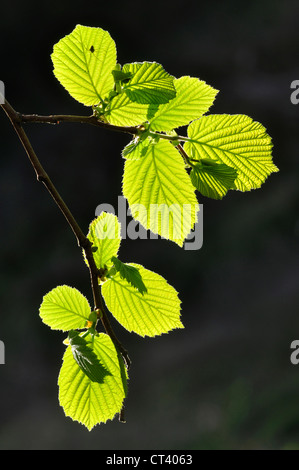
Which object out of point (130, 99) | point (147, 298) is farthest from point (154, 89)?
point (147, 298)

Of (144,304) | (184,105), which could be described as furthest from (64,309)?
(184,105)

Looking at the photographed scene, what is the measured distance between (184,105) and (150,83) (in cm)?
4

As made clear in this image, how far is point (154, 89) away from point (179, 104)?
36 mm

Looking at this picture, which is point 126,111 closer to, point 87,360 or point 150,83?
point 150,83

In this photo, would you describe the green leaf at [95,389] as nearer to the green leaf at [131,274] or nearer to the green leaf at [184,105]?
the green leaf at [131,274]

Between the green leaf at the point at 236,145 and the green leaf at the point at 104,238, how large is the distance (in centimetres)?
8

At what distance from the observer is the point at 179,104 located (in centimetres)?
34

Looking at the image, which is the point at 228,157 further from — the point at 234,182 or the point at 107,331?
the point at 107,331

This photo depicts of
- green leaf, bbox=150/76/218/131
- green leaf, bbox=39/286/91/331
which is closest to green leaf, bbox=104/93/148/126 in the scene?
green leaf, bbox=150/76/218/131

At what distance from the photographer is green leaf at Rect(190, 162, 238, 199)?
0.33 m

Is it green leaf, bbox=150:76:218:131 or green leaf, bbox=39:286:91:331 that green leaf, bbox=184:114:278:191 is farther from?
Result: green leaf, bbox=39:286:91:331

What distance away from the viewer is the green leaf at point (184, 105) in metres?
0.33

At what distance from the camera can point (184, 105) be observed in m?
0.34

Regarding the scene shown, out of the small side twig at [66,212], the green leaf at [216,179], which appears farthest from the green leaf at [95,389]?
the green leaf at [216,179]
